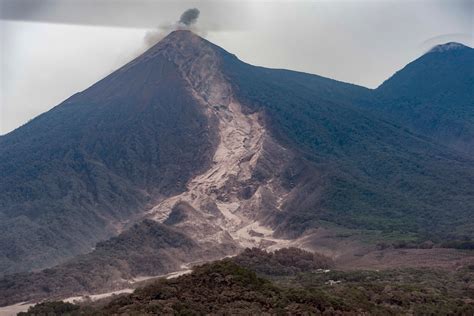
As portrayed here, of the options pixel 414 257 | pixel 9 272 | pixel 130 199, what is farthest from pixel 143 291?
pixel 130 199

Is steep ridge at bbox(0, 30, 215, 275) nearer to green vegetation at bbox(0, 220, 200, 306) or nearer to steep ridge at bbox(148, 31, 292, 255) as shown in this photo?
steep ridge at bbox(148, 31, 292, 255)

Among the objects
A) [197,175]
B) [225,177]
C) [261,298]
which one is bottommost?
[261,298]

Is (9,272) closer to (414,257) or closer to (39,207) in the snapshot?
(39,207)

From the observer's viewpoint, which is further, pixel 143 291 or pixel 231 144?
pixel 231 144

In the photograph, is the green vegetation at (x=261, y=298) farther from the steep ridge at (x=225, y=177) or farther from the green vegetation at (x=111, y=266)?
the steep ridge at (x=225, y=177)

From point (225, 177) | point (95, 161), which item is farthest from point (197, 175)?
point (95, 161)

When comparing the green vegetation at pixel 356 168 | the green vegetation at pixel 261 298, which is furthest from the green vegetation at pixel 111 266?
the green vegetation at pixel 261 298

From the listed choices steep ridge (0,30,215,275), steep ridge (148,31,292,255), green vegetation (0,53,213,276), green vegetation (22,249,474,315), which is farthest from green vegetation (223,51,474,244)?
green vegetation (22,249,474,315)

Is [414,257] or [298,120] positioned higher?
[298,120]

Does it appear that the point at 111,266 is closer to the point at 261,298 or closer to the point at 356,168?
the point at 261,298
